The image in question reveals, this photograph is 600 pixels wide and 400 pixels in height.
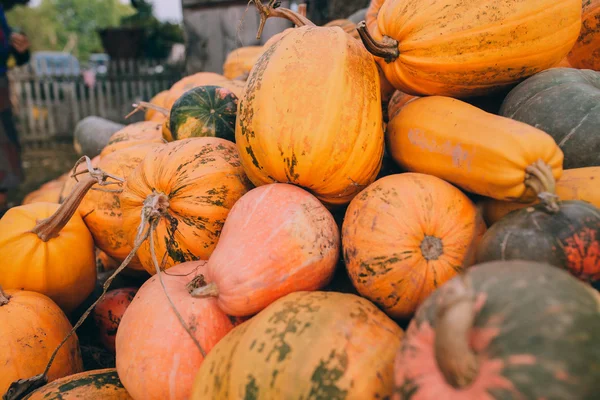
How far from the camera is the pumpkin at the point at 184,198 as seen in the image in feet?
5.73

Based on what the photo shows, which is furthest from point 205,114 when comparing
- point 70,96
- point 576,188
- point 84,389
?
point 70,96

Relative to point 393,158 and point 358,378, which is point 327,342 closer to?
point 358,378

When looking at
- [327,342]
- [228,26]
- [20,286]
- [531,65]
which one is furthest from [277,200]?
[228,26]

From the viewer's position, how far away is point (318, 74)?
156 cm

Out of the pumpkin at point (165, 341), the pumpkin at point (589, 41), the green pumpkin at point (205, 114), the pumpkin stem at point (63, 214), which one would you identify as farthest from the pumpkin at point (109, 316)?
the pumpkin at point (589, 41)

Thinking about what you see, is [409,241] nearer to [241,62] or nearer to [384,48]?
[384,48]

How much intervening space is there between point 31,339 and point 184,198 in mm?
806

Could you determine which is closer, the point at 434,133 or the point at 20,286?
the point at 434,133

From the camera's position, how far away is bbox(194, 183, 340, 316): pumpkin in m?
1.41

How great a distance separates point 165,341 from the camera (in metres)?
1.43

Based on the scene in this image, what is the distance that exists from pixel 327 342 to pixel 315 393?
0.13 m

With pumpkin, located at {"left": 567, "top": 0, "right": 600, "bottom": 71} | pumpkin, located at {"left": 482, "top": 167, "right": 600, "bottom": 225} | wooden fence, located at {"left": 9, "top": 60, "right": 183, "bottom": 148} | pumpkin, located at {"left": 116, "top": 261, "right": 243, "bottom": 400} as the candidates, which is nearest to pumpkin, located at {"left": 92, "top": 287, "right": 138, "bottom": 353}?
pumpkin, located at {"left": 116, "top": 261, "right": 243, "bottom": 400}

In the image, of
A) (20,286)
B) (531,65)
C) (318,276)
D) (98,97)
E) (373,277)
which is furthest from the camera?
(98,97)

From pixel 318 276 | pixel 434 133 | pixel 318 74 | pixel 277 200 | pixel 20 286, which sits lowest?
pixel 20 286
